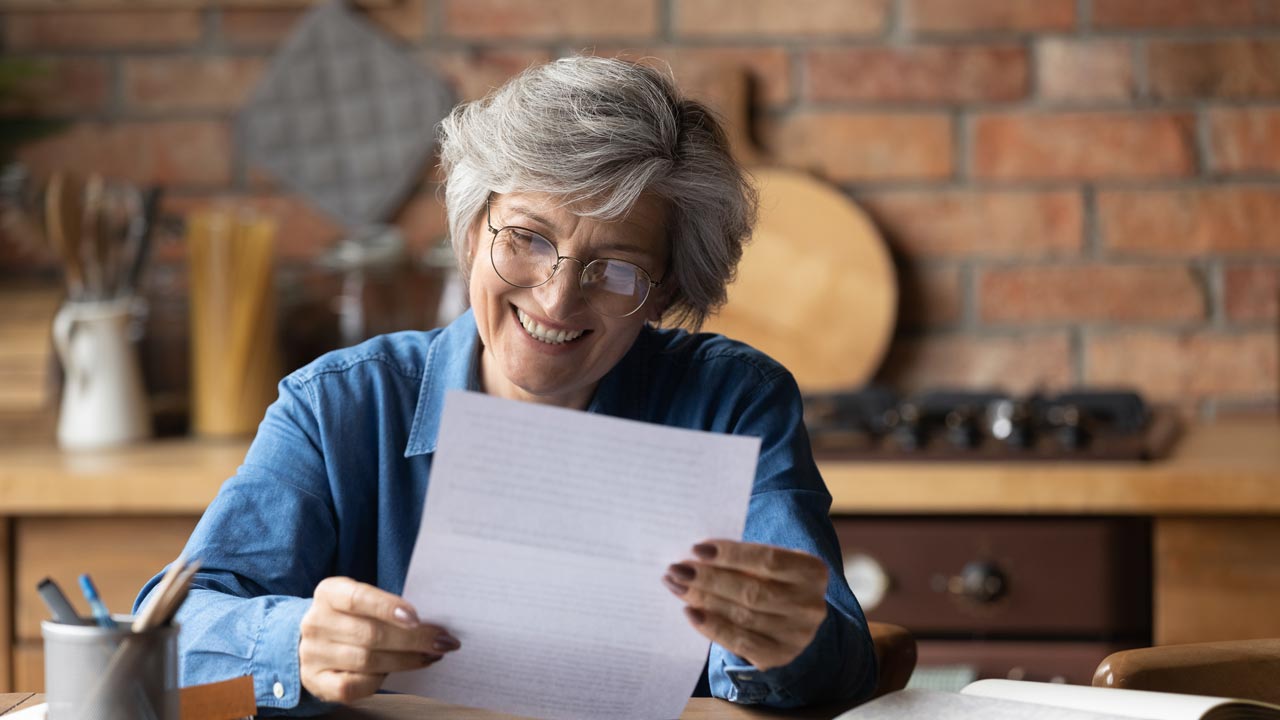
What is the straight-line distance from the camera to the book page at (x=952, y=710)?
94 cm

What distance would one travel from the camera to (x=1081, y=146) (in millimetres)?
2355

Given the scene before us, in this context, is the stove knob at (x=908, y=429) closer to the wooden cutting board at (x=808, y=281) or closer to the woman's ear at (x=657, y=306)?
the wooden cutting board at (x=808, y=281)

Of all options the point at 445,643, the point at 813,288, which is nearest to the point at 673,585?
the point at 445,643

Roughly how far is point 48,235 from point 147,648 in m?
1.61

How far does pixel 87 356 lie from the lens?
7.12ft

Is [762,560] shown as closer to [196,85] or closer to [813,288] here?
[813,288]

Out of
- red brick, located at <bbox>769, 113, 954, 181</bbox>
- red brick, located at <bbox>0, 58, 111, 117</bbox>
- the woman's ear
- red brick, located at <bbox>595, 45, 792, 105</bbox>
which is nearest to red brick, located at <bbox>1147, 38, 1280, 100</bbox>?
red brick, located at <bbox>769, 113, 954, 181</bbox>

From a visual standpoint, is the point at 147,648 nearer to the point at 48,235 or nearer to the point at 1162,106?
the point at 48,235

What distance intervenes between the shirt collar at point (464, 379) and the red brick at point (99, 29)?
1315 millimetres

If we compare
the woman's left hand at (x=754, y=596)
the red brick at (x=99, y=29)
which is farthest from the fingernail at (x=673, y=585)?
the red brick at (x=99, y=29)

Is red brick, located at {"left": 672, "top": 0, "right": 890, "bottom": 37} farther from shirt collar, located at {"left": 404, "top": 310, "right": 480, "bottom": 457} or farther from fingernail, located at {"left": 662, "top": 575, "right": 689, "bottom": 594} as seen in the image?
fingernail, located at {"left": 662, "top": 575, "right": 689, "bottom": 594}

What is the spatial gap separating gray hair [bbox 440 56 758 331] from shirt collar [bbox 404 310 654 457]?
92mm

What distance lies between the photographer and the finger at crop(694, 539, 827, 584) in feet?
3.14

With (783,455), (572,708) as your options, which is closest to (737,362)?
(783,455)
